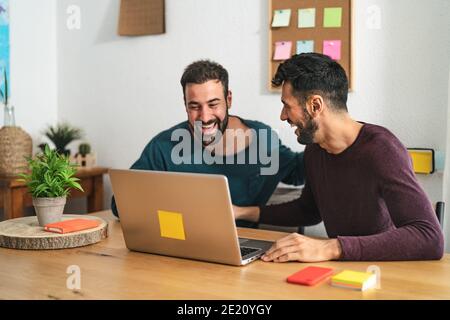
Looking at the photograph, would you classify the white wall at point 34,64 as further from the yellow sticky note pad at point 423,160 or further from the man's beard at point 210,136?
the yellow sticky note pad at point 423,160

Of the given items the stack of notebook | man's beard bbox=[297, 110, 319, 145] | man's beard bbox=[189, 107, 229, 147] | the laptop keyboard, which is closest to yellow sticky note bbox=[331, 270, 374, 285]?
the stack of notebook

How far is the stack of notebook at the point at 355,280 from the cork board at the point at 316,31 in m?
1.36

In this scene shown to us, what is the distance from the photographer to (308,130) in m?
1.90

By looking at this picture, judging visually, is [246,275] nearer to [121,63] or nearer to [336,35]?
[336,35]

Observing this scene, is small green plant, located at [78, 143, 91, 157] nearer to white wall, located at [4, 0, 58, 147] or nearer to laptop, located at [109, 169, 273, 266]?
white wall, located at [4, 0, 58, 147]

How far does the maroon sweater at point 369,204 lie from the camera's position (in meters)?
1.61

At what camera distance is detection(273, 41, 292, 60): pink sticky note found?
2.74 metres

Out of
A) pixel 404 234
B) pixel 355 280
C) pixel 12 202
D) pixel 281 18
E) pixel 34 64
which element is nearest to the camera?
pixel 355 280

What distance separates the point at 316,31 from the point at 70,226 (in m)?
1.45

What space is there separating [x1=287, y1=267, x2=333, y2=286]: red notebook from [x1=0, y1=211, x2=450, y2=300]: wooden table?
0.02m

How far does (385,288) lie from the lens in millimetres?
1378

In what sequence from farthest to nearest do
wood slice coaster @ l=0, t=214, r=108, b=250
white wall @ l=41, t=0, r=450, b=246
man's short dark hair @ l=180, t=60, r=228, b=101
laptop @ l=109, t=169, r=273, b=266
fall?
white wall @ l=41, t=0, r=450, b=246, man's short dark hair @ l=180, t=60, r=228, b=101, wood slice coaster @ l=0, t=214, r=108, b=250, laptop @ l=109, t=169, r=273, b=266

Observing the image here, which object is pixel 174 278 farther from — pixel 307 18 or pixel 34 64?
pixel 34 64

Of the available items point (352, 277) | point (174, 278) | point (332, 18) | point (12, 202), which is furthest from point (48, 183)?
point (332, 18)
